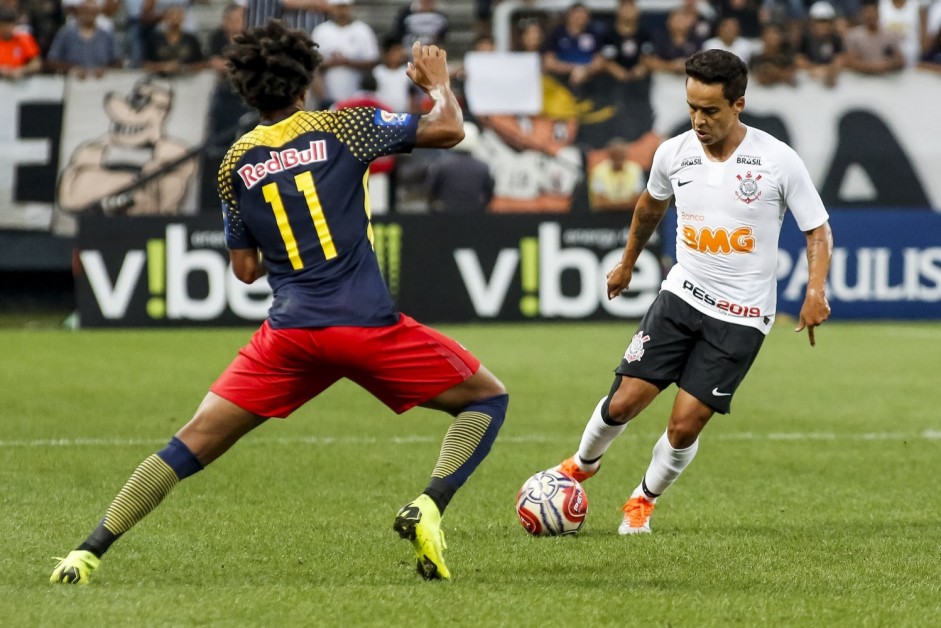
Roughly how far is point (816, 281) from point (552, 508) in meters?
1.52

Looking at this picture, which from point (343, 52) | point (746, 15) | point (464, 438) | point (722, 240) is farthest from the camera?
point (746, 15)

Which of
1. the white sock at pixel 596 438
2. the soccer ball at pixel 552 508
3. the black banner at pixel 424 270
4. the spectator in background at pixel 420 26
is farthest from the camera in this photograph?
the spectator in background at pixel 420 26

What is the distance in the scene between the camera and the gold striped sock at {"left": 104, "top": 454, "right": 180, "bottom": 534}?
5602 millimetres

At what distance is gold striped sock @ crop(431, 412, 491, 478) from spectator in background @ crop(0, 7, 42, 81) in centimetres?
→ 1475

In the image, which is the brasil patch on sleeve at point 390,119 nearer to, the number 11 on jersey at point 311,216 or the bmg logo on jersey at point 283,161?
the bmg logo on jersey at point 283,161

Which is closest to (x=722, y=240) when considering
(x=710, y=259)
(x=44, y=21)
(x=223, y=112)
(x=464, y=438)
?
(x=710, y=259)

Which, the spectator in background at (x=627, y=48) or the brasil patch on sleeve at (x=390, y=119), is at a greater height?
the brasil patch on sleeve at (x=390, y=119)

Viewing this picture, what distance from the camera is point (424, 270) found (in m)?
17.7

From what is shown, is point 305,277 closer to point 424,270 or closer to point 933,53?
point 424,270

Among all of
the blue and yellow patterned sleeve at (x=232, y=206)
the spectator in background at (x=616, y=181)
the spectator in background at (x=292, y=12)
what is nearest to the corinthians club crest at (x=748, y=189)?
the blue and yellow patterned sleeve at (x=232, y=206)

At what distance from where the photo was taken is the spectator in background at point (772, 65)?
20.1 meters

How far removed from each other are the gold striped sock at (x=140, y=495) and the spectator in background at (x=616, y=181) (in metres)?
13.8

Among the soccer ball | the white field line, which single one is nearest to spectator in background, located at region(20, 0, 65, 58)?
the white field line

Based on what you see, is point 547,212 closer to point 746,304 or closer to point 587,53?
point 587,53
